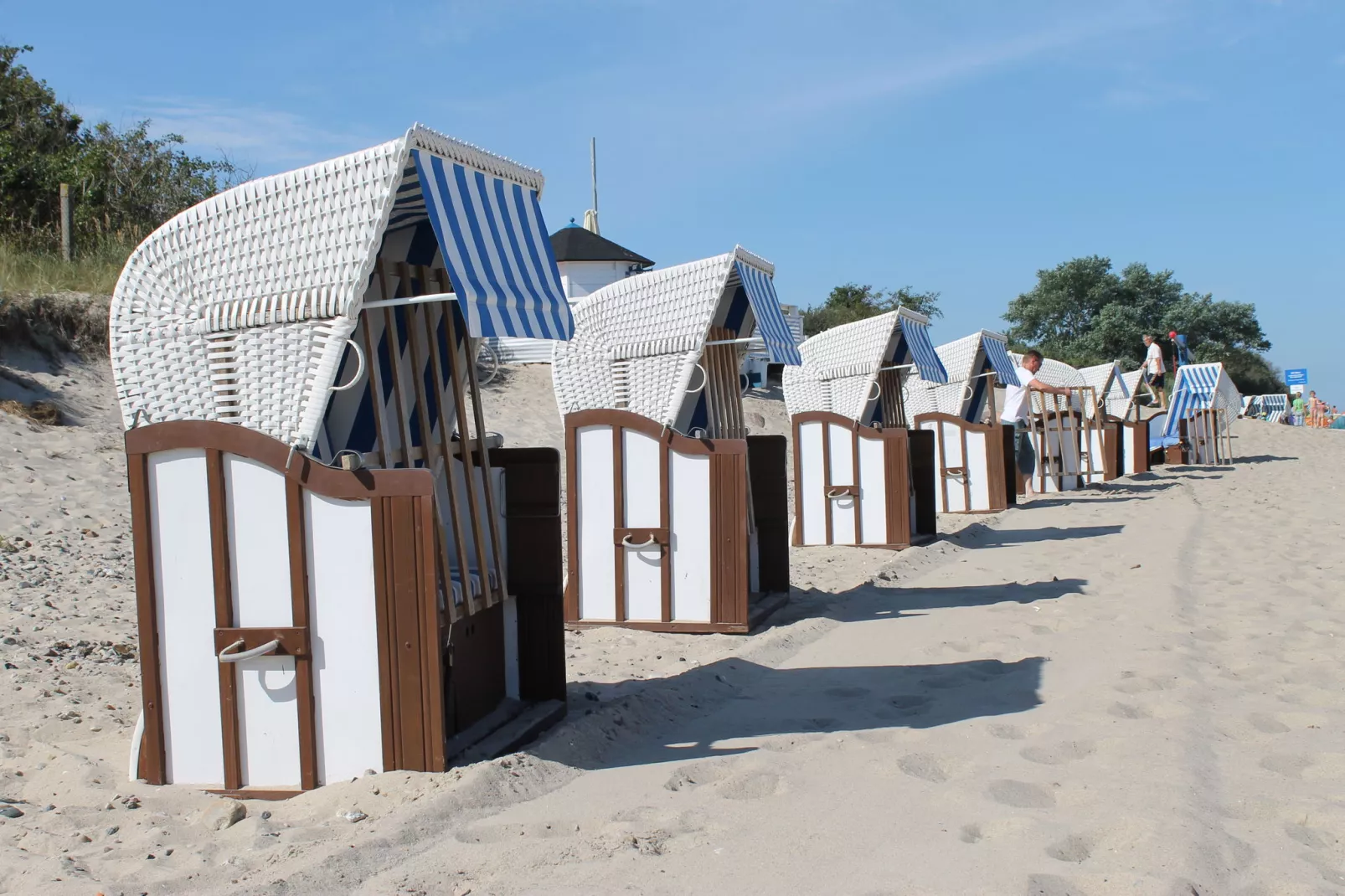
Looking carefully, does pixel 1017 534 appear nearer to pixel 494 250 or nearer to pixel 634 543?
pixel 634 543

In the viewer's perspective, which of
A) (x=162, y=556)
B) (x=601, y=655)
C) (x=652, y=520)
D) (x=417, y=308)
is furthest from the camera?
(x=652, y=520)

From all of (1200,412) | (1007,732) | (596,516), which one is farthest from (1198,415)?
(1007,732)

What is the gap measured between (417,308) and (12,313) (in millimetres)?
8125

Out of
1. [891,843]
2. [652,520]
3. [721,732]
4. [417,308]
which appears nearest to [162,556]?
[417,308]

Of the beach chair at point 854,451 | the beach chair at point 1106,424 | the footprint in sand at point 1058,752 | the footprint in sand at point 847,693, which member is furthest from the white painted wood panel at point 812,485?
the beach chair at point 1106,424

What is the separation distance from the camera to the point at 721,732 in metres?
4.24

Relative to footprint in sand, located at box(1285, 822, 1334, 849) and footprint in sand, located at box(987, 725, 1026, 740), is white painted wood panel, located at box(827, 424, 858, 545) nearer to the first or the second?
footprint in sand, located at box(987, 725, 1026, 740)

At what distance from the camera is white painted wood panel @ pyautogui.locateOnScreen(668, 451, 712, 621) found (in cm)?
631

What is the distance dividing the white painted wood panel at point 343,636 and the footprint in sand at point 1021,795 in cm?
197

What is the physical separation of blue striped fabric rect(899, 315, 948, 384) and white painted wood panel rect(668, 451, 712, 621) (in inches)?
200

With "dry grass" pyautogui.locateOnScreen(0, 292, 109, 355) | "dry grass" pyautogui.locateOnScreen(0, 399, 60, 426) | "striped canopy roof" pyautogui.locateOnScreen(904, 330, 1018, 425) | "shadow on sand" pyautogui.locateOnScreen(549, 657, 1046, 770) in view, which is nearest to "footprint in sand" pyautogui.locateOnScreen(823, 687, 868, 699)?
"shadow on sand" pyautogui.locateOnScreen(549, 657, 1046, 770)

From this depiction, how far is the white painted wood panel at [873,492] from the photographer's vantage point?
9.96 meters

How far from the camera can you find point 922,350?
11.2 meters

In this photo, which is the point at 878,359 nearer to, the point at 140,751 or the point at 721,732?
the point at 721,732
